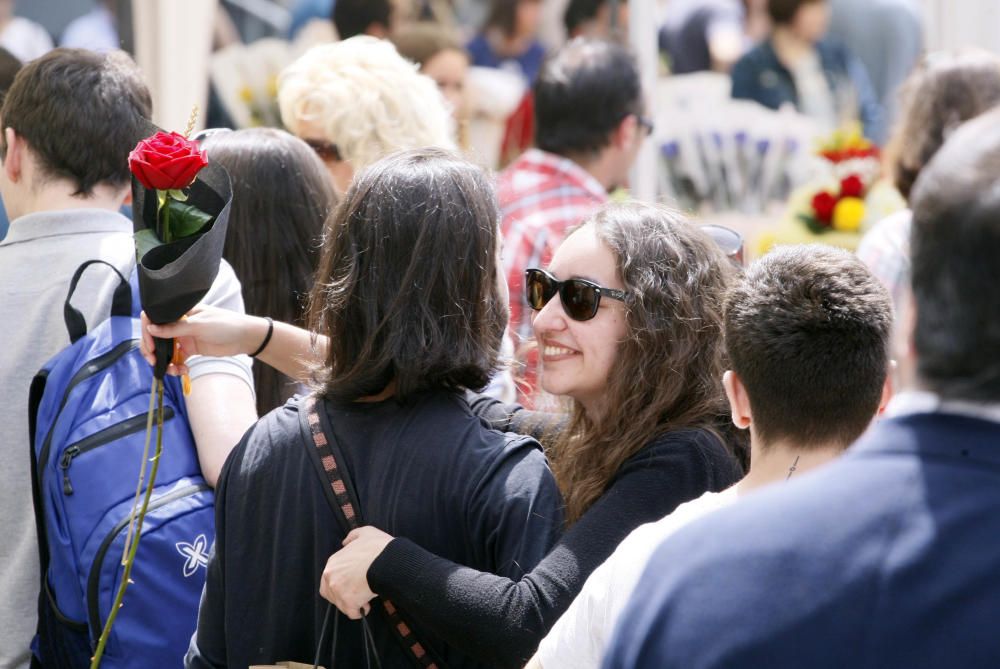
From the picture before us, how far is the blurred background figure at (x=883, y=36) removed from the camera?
607cm

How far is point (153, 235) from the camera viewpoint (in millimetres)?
2176

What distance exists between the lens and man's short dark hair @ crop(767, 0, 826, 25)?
593 centimetres

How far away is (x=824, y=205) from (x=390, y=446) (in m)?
3.03

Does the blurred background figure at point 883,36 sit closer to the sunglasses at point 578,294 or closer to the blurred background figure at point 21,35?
the blurred background figure at point 21,35

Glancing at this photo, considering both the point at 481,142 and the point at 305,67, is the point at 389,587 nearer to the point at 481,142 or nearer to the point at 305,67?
the point at 305,67

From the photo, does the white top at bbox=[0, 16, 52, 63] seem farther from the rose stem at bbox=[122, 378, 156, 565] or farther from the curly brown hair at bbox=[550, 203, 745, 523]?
the curly brown hair at bbox=[550, 203, 745, 523]

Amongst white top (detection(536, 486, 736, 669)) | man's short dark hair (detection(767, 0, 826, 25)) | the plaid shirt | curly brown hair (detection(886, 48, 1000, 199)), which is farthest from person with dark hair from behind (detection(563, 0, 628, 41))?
white top (detection(536, 486, 736, 669))

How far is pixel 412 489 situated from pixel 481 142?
3.75 metres

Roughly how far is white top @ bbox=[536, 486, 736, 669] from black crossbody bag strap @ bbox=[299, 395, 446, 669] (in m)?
0.35

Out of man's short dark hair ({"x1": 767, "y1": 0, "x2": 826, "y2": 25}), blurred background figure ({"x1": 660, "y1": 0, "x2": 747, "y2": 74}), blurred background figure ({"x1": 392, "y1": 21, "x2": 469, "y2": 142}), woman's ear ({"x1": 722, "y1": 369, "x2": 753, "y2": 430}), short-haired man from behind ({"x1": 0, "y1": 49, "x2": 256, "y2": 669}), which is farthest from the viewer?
man's short dark hair ({"x1": 767, "y1": 0, "x2": 826, "y2": 25})

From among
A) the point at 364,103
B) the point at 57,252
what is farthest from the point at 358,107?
the point at 57,252

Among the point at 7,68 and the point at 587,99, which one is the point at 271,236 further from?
the point at 587,99

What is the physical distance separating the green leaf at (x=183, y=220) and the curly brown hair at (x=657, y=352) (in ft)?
2.18

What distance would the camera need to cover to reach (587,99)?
420 centimetres
